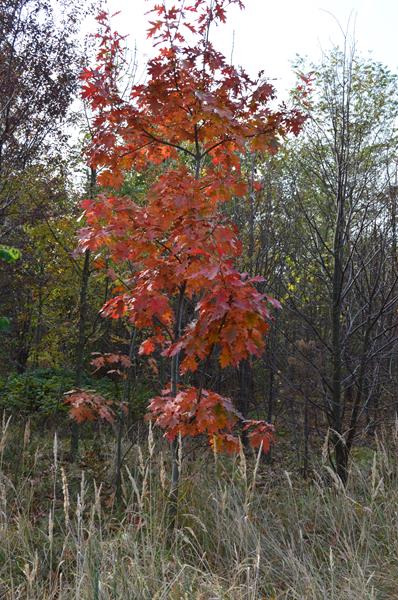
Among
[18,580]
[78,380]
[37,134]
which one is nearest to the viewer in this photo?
[18,580]

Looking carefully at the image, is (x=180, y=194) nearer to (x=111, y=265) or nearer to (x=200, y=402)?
(x=200, y=402)

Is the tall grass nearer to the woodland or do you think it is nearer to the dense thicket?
the woodland

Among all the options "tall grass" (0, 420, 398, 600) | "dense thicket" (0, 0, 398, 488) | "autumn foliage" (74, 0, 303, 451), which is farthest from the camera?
"dense thicket" (0, 0, 398, 488)

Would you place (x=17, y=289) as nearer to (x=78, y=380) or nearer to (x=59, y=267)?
(x=59, y=267)

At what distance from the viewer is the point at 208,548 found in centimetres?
371

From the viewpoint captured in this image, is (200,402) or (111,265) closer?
(200,402)

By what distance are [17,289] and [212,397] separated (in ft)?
26.4

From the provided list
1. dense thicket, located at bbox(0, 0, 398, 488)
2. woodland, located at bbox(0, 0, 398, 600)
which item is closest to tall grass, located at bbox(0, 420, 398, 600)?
woodland, located at bbox(0, 0, 398, 600)

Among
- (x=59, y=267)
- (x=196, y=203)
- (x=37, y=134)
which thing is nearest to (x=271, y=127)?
(x=196, y=203)

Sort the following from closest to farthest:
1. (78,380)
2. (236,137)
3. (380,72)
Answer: (236,137)
(78,380)
(380,72)

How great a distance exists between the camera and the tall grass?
9.04ft

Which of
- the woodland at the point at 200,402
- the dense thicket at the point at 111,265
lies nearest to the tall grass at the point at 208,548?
the woodland at the point at 200,402

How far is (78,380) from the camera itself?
23.3 feet

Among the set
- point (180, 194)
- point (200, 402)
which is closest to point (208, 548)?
point (200, 402)
